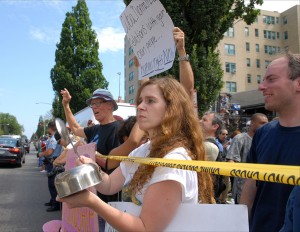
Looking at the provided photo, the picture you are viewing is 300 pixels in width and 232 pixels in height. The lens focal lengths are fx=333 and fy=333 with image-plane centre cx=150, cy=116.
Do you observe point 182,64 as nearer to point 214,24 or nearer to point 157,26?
Result: point 157,26

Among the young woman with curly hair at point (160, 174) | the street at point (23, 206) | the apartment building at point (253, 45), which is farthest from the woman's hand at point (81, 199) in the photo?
the apartment building at point (253, 45)

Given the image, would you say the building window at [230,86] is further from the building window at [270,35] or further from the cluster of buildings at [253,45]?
the building window at [270,35]

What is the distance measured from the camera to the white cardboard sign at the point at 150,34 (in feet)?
9.86

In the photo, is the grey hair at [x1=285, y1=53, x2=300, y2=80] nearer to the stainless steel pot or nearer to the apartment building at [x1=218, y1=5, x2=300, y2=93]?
the stainless steel pot

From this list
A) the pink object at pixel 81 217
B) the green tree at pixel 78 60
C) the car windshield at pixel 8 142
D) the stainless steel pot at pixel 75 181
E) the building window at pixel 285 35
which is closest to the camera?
the stainless steel pot at pixel 75 181

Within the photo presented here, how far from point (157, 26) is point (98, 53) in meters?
32.7

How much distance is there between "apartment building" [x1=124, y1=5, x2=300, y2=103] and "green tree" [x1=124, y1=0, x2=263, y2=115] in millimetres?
37170

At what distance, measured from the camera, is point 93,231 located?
275 centimetres

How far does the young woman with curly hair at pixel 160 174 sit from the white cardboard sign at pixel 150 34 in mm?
1109

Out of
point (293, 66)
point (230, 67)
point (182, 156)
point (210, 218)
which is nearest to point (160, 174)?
point (182, 156)

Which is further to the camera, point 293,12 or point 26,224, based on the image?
point 293,12

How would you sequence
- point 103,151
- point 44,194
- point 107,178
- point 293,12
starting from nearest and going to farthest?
point 107,178
point 103,151
point 44,194
point 293,12

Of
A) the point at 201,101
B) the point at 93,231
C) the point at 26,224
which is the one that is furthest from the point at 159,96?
the point at 201,101

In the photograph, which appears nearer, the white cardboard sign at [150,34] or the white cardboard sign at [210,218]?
the white cardboard sign at [210,218]
